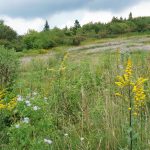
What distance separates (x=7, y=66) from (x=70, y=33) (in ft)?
89.9

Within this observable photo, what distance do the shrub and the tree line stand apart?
65.0 ft

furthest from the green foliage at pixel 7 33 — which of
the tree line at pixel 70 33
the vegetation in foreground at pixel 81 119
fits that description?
the vegetation in foreground at pixel 81 119

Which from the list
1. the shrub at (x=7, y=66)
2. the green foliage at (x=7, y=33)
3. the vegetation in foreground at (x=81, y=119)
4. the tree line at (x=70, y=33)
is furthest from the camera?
the green foliage at (x=7, y=33)

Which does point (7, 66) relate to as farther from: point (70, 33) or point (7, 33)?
point (70, 33)

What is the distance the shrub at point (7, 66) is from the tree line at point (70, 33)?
19807 mm

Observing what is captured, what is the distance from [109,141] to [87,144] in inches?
10.1

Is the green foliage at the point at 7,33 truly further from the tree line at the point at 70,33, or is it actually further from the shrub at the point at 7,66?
the shrub at the point at 7,66

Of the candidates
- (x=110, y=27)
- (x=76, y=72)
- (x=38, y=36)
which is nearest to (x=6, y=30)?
(x=38, y=36)

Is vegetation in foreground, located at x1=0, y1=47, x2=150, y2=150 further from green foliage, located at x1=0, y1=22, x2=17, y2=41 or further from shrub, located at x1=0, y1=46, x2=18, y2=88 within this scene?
green foliage, located at x1=0, y1=22, x2=17, y2=41

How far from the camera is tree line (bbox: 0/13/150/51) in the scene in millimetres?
31816

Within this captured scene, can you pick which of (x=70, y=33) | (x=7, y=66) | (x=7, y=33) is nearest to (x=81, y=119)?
(x=7, y=66)

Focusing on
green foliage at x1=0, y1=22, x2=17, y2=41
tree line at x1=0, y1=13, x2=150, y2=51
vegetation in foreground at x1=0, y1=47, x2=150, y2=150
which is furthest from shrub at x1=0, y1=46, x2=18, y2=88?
green foliage at x1=0, y1=22, x2=17, y2=41

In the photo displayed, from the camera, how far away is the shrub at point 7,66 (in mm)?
8867

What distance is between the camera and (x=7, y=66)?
8.98 metres
